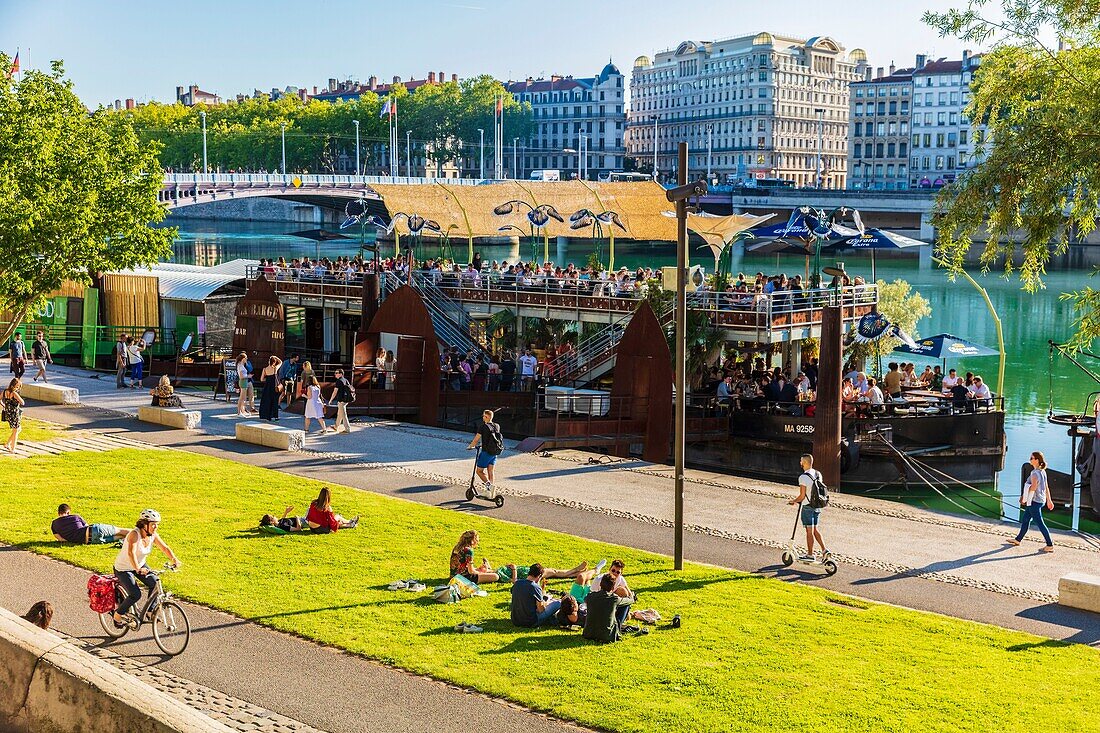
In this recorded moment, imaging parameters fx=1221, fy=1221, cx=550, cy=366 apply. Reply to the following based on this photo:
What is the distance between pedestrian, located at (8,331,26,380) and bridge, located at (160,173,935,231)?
2613 inches

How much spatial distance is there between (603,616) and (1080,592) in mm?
6627

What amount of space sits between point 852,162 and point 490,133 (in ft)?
185

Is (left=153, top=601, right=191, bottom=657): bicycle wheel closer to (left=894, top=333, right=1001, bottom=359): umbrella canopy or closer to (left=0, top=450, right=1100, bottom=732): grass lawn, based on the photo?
(left=0, top=450, right=1100, bottom=732): grass lawn

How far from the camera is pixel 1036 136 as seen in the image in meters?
14.9

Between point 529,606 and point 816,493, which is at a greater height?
point 816,493

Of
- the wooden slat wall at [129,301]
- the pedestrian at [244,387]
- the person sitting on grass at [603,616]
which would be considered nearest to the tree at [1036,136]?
the person sitting on grass at [603,616]

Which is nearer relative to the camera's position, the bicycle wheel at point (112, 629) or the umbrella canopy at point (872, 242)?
the bicycle wheel at point (112, 629)

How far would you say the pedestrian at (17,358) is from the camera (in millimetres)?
33094

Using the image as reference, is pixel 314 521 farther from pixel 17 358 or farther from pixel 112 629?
pixel 17 358

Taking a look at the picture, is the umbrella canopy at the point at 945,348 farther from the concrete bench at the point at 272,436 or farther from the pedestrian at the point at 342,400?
the concrete bench at the point at 272,436

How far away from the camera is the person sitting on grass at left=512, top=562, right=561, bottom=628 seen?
14000mm

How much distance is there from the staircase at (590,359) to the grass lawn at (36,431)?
44.1 ft

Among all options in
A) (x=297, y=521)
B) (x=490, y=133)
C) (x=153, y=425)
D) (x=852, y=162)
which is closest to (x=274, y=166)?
(x=490, y=133)

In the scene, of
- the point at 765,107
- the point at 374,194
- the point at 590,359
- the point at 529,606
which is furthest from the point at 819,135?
the point at 529,606
